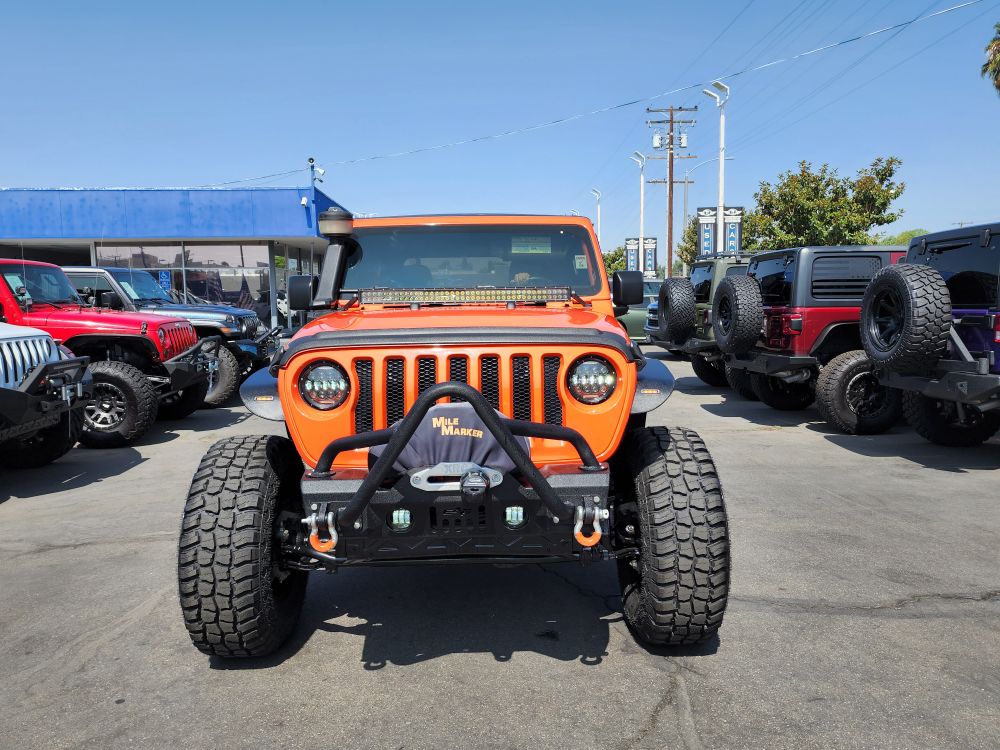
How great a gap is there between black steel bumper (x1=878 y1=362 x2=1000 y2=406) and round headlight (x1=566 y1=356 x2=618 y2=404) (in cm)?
469

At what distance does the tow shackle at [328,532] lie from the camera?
9.26 feet

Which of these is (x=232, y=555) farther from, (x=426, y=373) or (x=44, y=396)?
(x=44, y=396)

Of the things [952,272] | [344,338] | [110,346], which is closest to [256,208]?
[110,346]

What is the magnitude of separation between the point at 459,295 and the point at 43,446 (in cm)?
505

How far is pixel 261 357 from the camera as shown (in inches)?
478

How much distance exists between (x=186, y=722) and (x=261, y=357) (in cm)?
970

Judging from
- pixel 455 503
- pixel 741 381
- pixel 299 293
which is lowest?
pixel 741 381

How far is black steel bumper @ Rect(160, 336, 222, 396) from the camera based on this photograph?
9.13 metres

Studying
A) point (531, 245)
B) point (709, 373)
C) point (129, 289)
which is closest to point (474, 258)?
point (531, 245)

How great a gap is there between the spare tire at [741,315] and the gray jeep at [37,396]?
6990 millimetres

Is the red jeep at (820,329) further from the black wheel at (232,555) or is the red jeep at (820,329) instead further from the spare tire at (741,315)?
the black wheel at (232,555)

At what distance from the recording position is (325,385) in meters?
3.19

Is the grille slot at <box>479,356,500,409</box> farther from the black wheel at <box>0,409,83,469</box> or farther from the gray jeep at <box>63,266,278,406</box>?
A: the gray jeep at <box>63,266,278,406</box>

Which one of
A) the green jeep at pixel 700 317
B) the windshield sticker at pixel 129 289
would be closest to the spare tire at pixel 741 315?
the green jeep at pixel 700 317
